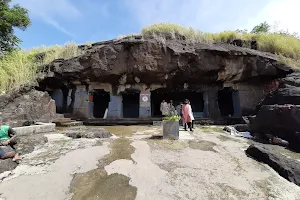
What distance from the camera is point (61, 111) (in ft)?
41.8

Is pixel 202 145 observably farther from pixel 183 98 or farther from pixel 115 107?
pixel 183 98

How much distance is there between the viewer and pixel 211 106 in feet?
41.2

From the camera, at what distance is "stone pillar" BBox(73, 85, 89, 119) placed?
1232 cm

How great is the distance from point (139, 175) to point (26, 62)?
37.0 feet

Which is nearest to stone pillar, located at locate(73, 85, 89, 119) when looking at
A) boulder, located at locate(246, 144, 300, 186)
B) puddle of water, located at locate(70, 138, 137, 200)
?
puddle of water, located at locate(70, 138, 137, 200)

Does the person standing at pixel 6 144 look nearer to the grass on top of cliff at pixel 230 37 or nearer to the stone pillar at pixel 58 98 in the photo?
the stone pillar at pixel 58 98

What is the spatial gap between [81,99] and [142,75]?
4.26 m

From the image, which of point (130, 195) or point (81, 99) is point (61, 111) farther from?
point (130, 195)

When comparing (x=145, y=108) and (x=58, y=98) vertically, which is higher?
Answer: (x=58, y=98)

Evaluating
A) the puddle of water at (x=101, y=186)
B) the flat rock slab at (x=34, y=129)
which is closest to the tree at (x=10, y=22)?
the flat rock slab at (x=34, y=129)

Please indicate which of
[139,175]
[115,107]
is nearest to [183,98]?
[115,107]

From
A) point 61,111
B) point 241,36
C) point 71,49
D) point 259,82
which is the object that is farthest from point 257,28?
point 61,111

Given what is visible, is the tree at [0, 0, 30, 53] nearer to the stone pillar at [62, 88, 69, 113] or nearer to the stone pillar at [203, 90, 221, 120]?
the stone pillar at [62, 88, 69, 113]

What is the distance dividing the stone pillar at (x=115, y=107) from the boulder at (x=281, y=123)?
301 inches
